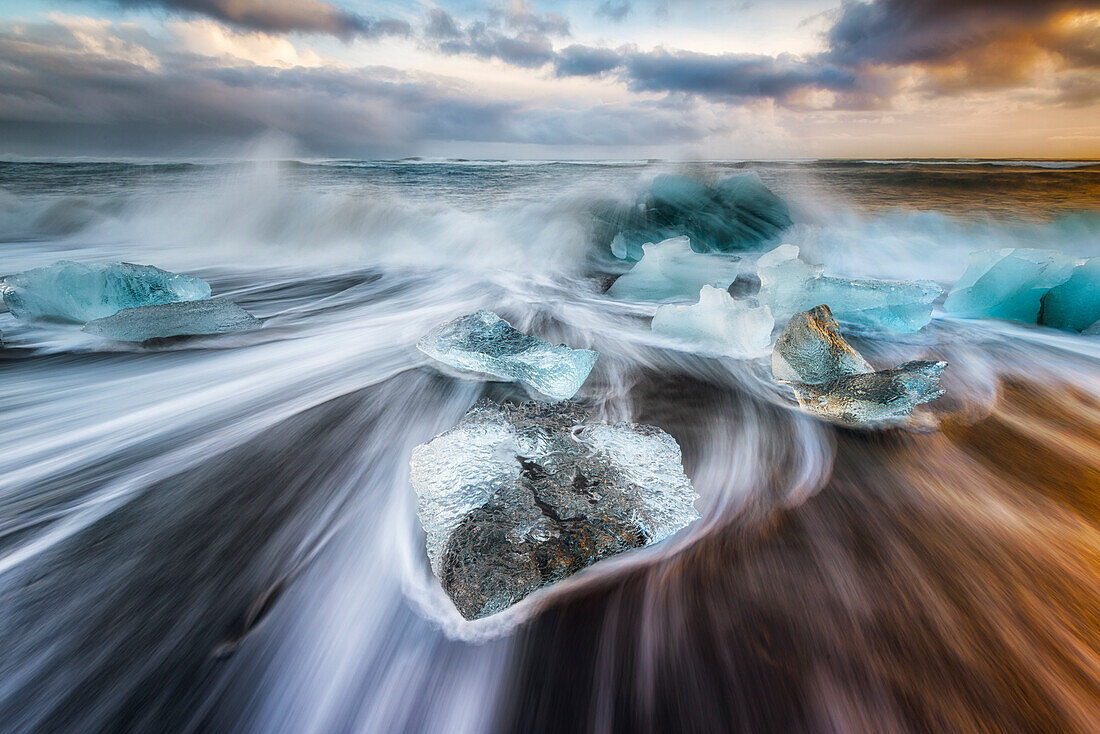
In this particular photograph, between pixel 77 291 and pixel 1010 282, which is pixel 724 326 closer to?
pixel 1010 282

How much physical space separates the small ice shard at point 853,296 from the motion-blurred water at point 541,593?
0.20m

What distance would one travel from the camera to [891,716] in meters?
0.85

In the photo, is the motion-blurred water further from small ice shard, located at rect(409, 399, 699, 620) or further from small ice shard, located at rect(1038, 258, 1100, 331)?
small ice shard, located at rect(1038, 258, 1100, 331)

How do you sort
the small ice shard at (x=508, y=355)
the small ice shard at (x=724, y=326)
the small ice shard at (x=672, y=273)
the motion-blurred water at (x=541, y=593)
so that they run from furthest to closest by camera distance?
the small ice shard at (x=672, y=273)
the small ice shard at (x=724, y=326)
the small ice shard at (x=508, y=355)
the motion-blurred water at (x=541, y=593)

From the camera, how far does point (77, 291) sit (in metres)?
2.99

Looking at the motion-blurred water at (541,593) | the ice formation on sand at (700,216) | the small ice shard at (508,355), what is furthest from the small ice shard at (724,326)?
the ice formation on sand at (700,216)

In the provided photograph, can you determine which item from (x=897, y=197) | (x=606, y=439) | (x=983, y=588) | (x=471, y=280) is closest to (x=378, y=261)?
(x=471, y=280)

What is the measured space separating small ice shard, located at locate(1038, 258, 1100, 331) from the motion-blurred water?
1.23 ft

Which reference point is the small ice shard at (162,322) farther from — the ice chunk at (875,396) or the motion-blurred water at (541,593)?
the ice chunk at (875,396)

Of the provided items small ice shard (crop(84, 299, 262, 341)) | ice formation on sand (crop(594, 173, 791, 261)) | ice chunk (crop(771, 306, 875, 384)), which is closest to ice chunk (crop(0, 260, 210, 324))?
small ice shard (crop(84, 299, 262, 341))

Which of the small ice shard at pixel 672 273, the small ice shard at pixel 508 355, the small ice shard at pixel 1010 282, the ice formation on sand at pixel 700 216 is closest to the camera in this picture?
the small ice shard at pixel 508 355

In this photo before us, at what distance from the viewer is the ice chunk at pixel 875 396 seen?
1.84 meters

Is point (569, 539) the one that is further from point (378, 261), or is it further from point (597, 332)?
point (378, 261)

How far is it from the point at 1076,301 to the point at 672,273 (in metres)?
2.88
